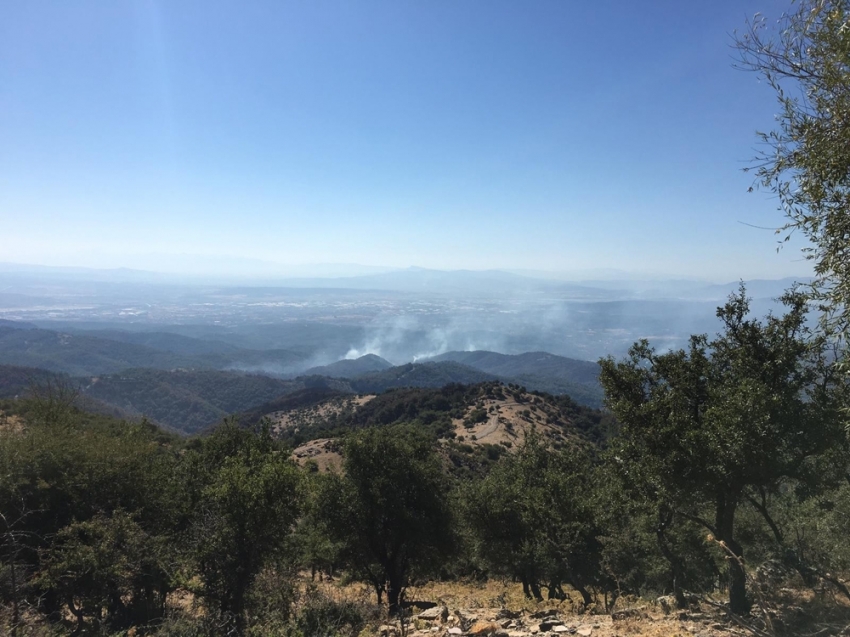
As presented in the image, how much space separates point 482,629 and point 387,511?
703cm

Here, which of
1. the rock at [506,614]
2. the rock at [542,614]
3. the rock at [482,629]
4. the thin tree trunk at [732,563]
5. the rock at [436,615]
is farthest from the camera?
the rock at [542,614]

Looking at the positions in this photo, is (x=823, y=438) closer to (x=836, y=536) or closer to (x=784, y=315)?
(x=784, y=315)

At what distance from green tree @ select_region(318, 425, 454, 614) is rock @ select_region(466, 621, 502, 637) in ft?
21.3

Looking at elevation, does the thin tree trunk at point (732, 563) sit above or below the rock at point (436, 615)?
above

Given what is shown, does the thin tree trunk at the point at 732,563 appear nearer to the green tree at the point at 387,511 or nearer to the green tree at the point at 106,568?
the green tree at the point at 387,511

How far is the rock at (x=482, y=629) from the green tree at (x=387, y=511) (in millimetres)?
6497

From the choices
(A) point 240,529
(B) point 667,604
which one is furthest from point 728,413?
(A) point 240,529

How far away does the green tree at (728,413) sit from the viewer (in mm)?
8594

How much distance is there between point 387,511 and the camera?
14.8m

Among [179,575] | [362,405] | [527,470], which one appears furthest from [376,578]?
[362,405]

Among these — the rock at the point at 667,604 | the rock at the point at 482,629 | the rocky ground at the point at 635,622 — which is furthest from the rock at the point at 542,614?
the rock at the point at 667,604

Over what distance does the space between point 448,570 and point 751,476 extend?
17389 mm

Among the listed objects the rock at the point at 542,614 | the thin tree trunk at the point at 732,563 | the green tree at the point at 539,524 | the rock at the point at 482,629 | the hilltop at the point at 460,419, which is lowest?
the hilltop at the point at 460,419

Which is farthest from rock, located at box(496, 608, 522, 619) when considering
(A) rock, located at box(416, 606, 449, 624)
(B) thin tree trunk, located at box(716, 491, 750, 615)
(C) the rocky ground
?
(B) thin tree trunk, located at box(716, 491, 750, 615)
